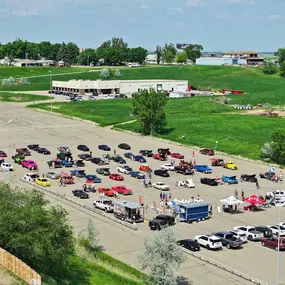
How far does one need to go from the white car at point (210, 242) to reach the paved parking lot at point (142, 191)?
20.1 inches

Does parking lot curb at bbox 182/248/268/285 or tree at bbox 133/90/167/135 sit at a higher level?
tree at bbox 133/90/167/135

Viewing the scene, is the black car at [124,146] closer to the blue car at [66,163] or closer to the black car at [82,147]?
the black car at [82,147]

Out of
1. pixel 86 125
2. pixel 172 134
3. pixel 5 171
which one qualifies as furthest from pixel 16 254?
pixel 86 125

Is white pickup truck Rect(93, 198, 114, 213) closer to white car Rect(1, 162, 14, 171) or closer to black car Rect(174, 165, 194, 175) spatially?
black car Rect(174, 165, 194, 175)

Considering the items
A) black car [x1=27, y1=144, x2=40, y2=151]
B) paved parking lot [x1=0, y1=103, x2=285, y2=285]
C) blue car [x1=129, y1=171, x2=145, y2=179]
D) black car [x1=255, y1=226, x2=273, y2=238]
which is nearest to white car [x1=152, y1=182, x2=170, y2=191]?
paved parking lot [x1=0, y1=103, x2=285, y2=285]

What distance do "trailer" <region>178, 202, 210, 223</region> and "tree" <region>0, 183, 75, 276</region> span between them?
54.0 ft

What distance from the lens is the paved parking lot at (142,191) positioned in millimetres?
36062

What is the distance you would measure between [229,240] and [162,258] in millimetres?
11406

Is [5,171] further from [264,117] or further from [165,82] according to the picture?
[165,82]

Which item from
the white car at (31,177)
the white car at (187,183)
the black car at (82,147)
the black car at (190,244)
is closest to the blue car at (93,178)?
the white car at (31,177)

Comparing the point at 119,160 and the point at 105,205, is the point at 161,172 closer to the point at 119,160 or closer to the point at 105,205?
the point at 119,160

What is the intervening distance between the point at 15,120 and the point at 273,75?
102 m

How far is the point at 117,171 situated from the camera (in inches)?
2507

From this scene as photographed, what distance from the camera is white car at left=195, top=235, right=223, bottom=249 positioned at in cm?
3888
